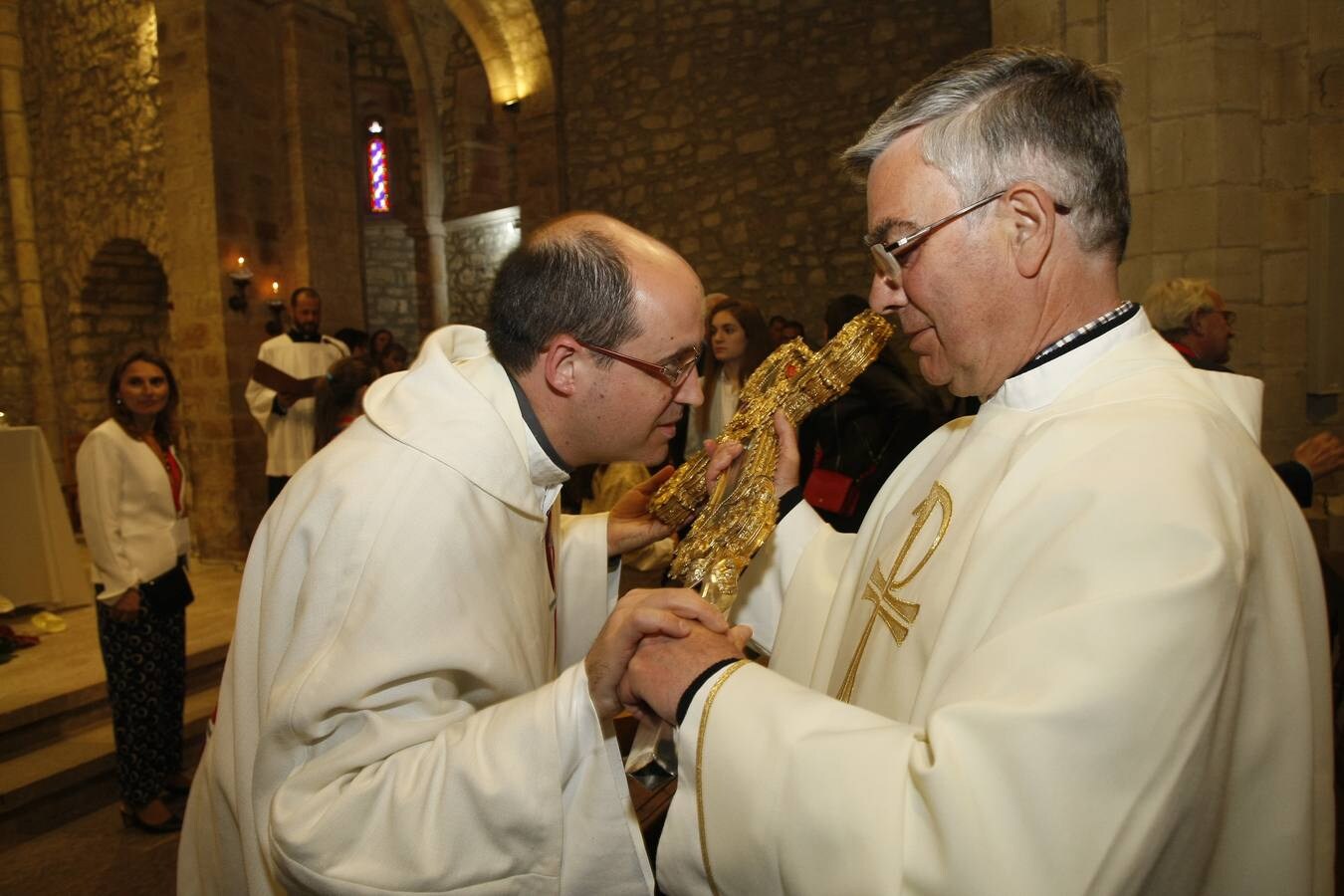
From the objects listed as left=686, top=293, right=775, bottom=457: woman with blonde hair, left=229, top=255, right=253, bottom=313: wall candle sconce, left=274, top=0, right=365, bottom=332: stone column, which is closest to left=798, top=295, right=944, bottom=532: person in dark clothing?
left=686, top=293, right=775, bottom=457: woman with blonde hair

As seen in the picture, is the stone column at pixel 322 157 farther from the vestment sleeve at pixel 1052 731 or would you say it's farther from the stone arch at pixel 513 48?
the vestment sleeve at pixel 1052 731

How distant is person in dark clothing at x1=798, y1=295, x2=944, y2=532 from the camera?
377cm

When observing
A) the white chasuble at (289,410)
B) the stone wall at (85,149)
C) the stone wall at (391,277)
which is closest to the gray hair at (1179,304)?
the white chasuble at (289,410)

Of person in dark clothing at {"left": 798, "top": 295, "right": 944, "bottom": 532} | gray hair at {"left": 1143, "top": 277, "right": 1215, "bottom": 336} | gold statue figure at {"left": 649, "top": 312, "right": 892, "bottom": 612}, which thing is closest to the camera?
gold statue figure at {"left": 649, "top": 312, "right": 892, "bottom": 612}

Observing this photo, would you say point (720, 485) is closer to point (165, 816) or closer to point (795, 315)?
point (165, 816)

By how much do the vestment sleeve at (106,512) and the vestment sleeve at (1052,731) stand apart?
144 inches

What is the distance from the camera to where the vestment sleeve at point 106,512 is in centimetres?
380

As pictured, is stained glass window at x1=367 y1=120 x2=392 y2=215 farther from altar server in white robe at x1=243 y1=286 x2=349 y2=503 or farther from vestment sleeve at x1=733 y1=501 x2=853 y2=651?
vestment sleeve at x1=733 y1=501 x2=853 y2=651

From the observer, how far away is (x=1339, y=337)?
436 centimetres

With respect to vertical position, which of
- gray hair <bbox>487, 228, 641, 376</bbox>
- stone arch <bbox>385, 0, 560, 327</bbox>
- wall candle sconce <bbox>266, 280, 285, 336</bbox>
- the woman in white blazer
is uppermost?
stone arch <bbox>385, 0, 560, 327</bbox>

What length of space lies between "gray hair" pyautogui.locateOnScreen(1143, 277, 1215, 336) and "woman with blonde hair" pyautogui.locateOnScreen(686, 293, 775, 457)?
210 cm

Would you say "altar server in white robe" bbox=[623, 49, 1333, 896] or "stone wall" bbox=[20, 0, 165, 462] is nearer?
"altar server in white robe" bbox=[623, 49, 1333, 896]

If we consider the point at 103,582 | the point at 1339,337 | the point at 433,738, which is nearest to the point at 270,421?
the point at 103,582

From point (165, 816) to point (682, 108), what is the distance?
31.0ft
